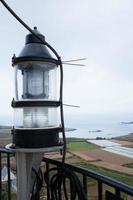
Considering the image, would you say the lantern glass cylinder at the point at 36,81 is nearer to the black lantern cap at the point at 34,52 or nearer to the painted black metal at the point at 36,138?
the black lantern cap at the point at 34,52

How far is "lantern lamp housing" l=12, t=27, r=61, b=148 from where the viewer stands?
1.16 m

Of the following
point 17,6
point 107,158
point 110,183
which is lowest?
point 107,158

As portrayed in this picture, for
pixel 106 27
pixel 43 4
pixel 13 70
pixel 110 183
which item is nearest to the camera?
pixel 110 183

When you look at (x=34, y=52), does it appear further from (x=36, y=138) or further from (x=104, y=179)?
(x=104, y=179)

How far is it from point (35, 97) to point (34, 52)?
18 centimetres

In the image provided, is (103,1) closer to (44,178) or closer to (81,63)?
Result: (81,63)

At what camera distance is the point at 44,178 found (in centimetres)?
136

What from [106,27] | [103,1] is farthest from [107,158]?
[103,1]

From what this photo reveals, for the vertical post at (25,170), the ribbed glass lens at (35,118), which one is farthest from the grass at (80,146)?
the ribbed glass lens at (35,118)

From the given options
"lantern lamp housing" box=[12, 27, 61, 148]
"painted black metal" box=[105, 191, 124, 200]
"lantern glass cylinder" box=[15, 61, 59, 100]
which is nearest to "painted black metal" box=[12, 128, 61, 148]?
"lantern lamp housing" box=[12, 27, 61, 148]

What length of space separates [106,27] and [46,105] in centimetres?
430

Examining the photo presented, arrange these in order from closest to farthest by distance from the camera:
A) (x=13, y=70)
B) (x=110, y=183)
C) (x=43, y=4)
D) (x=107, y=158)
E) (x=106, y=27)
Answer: (x=110, y=183), (x=13, y=70), (x=43, y=4), (x=106, y=27), (x=107, y=158)

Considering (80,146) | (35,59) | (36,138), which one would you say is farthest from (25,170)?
(80,146)

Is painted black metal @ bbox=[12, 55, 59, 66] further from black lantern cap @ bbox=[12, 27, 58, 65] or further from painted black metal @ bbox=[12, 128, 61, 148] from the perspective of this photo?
painted black metal @ bbox=[12, 128, 61, 148]
